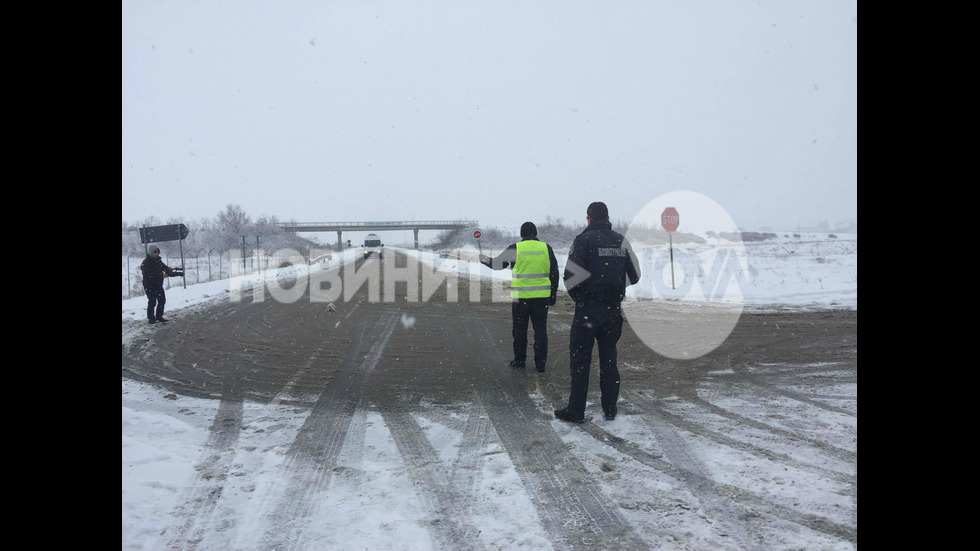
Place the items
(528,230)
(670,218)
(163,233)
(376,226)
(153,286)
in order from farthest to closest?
(376,226) → (163,233) → (670,218) → (153,286) → (528,230)

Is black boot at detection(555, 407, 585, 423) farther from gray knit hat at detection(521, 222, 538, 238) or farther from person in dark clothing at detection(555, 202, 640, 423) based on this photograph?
gray knit hat at detection(521, 222, 538, 238)

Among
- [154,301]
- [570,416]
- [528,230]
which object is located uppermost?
[528,230]

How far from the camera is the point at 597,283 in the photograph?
216 inches

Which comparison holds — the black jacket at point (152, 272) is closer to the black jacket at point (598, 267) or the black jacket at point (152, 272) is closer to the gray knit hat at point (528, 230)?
the gray knit hat at point (528, 230)

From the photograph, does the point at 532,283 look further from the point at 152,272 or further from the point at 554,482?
the point at 152,272

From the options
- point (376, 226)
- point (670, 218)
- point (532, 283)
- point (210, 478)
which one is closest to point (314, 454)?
point (210, 478)

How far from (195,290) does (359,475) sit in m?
19.9

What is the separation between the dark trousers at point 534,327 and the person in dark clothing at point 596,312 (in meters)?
2.12

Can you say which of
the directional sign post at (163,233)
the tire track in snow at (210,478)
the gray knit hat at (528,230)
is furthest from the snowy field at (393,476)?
the directional sign post at (163,233)

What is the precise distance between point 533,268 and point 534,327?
802 millimetres

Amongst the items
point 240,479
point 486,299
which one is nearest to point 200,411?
point 240,479

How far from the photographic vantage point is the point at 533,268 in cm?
773
